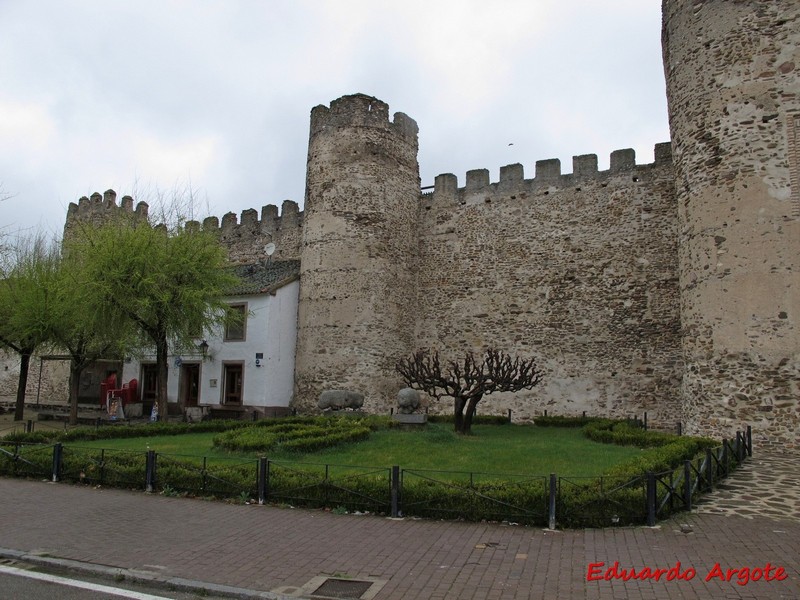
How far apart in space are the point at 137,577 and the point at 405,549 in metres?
2.99

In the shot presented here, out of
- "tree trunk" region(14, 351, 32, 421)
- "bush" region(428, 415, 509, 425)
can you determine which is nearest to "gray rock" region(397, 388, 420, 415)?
"bush" region(428, 415, 509, 425)

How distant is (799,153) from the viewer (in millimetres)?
15922

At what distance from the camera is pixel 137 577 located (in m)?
6.66

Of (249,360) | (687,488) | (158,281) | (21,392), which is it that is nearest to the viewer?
(687,488)

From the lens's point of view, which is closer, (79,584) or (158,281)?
(79,584)

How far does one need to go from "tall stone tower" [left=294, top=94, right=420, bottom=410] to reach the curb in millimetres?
16111

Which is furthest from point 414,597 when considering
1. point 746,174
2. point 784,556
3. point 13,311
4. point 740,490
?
point 13,311

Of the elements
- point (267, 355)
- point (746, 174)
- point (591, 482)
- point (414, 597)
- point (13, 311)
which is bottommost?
point (414, 597)

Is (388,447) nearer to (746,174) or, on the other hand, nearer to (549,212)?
(746,174)

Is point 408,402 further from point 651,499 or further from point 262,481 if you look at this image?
point 651,499

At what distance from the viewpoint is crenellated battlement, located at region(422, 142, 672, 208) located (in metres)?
23.3

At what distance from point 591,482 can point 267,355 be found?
17503mm

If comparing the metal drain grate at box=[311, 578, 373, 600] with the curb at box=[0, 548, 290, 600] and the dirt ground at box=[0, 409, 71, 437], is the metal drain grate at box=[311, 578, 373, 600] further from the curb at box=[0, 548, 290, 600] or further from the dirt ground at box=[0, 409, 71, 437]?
the dirt ground at box=[0, 409, 71, 437]

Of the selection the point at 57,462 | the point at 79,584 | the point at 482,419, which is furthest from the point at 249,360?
the point at 79,584
